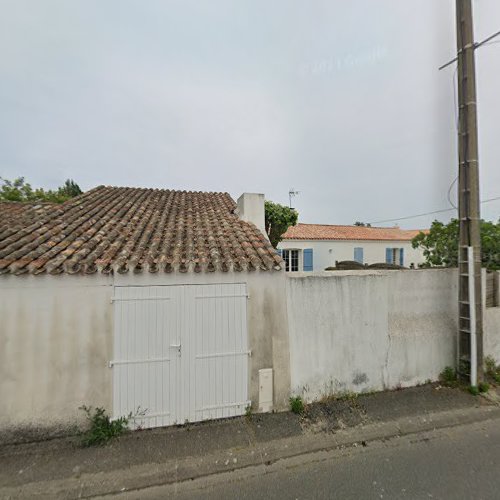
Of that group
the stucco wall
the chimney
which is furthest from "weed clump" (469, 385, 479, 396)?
the stucco wall

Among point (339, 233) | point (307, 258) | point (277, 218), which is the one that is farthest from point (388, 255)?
point (277, 218)

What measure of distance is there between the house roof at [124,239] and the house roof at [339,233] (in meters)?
13.7

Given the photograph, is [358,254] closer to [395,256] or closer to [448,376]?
[395,256]

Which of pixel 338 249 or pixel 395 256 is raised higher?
pixel 338 249

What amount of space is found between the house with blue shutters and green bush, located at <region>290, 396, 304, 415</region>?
1522 cm

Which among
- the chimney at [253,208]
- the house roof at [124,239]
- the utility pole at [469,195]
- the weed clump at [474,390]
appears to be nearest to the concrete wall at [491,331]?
the utility pole at [469,195]

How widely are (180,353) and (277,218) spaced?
9.54 metres

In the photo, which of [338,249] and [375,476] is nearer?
A: [375,476]

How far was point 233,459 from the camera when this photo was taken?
327cm

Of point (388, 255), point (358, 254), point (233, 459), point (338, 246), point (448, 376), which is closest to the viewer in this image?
point (233, 459)

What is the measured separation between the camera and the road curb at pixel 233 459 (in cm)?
285

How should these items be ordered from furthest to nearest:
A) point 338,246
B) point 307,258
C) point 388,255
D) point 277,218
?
point 388,255
point 338,246
point 307,258
point 277,218

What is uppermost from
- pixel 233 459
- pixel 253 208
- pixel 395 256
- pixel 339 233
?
pixel 339 233

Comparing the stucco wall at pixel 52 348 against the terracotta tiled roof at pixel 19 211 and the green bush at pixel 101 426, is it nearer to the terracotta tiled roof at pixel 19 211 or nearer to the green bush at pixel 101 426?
the green bush at pixel 101 426
